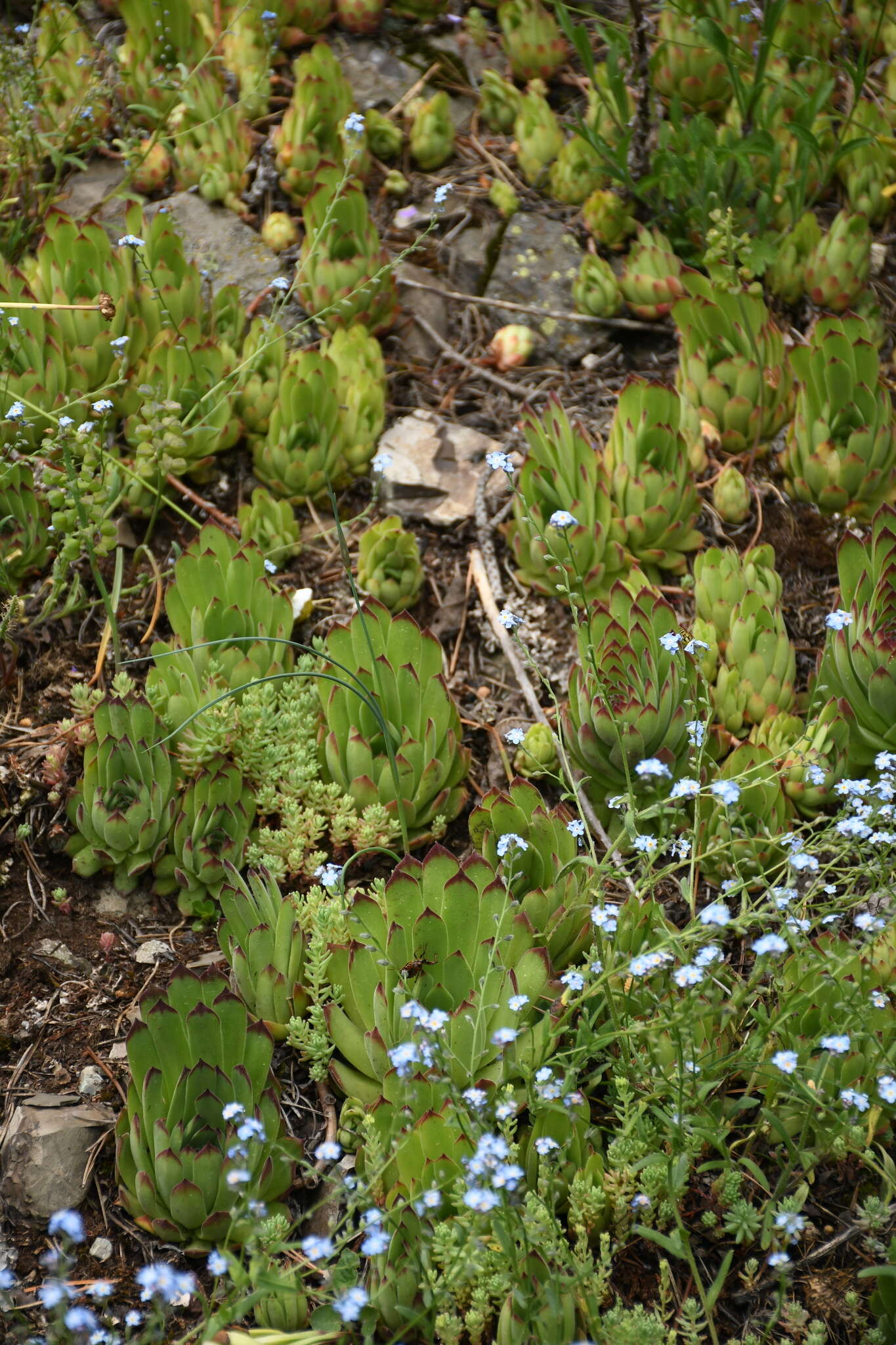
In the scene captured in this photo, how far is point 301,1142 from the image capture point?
2.21 metres

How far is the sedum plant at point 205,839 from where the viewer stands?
2523mm

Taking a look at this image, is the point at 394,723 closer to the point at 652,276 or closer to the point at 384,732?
the point at 384,732

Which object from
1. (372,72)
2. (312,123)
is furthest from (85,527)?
(372,72)

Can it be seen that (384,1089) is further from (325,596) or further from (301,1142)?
(325,596)

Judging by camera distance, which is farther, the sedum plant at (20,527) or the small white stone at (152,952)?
the sedum plant at (20,527)

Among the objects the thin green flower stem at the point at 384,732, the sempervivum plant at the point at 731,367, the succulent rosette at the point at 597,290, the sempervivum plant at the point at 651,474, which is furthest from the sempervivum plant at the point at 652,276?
the thin green flower stem at the point at 384,732

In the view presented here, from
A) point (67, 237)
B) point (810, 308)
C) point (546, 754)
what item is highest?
point (67, 237)

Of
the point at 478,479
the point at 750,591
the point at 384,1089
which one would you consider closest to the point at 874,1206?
the point at 384,1089

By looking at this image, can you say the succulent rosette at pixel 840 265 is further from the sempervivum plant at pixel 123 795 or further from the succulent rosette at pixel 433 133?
the sempervivum plant at pixel 123 795

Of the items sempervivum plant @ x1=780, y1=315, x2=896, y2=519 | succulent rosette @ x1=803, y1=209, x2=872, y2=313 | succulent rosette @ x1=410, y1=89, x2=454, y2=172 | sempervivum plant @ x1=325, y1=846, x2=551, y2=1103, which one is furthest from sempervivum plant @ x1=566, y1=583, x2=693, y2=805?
succulent rosette @ x1=410, y1=89, x2=454, y2=172

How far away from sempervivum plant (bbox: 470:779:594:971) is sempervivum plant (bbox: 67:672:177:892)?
73 centimetres

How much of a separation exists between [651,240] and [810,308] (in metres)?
0.62

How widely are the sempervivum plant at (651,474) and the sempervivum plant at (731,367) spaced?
0.95 feet

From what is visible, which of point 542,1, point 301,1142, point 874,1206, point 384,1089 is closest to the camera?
point 874,1206
